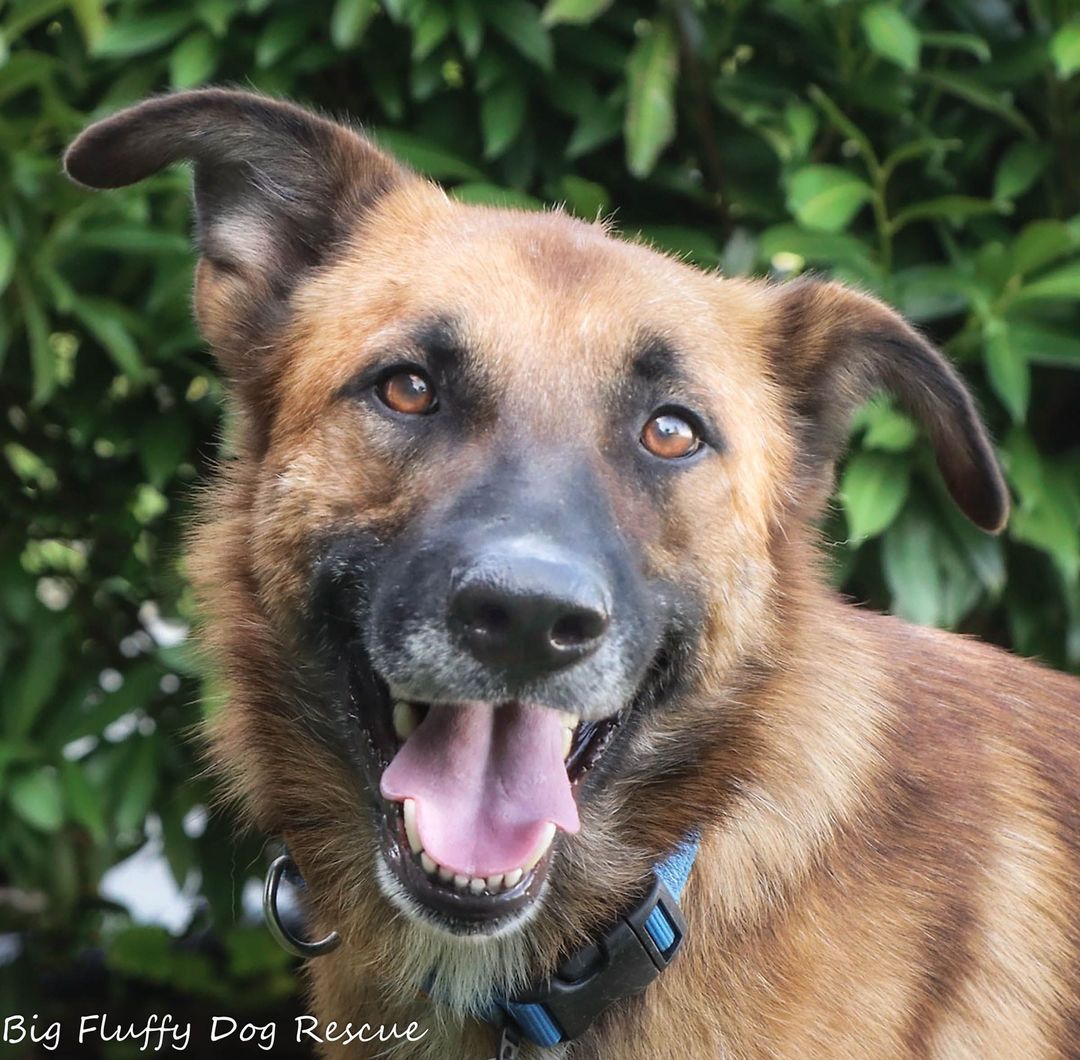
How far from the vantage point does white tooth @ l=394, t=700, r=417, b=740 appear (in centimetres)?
242

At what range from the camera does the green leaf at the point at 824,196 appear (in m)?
3.37

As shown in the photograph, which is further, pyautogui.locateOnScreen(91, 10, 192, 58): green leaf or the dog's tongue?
pyautogui.locateOnScreen(91, 10, 192, 58): green leaf

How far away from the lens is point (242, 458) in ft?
8.92

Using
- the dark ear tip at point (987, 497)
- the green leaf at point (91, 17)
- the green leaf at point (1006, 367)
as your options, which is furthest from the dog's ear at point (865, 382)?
the green leaf at point (91, 17)

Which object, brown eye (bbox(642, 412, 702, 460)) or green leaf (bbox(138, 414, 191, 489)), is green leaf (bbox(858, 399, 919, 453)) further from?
green leaf (bbox(138, 414, 191, 489))

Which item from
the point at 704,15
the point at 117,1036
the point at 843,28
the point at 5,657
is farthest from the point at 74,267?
the point at 117,1036

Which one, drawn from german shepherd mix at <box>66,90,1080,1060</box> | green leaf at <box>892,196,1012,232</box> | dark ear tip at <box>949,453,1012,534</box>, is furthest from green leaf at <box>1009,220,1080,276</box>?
dark ear tip at <box>949,453,1012,534</box>

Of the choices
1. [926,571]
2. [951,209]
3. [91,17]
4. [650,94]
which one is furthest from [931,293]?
[91,17]

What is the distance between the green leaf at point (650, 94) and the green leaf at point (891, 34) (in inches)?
19.4

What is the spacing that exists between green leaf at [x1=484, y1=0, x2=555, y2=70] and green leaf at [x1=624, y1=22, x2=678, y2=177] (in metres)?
0.22

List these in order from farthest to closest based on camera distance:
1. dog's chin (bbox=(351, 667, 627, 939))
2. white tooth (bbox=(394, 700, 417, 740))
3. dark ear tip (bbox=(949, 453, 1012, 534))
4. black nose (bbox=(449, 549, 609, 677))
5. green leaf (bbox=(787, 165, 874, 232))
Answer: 1. green leaf (bbox=(787, 165, 874, 232))
2. dark ear tip (bbox=(949, 453, 1012, 534))
3. white tooth (bbox=(394, 700, 417, 740))
4. dog's chin (bbox=(351, 667, 627, 939))
5. black nose (bbox=(449, 549, 609, 677))

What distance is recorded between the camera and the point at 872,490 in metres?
3.43

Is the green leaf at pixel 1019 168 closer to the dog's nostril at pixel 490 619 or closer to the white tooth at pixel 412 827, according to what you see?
the dog's nostril at pixel 490 619

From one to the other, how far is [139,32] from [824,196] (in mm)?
1776
